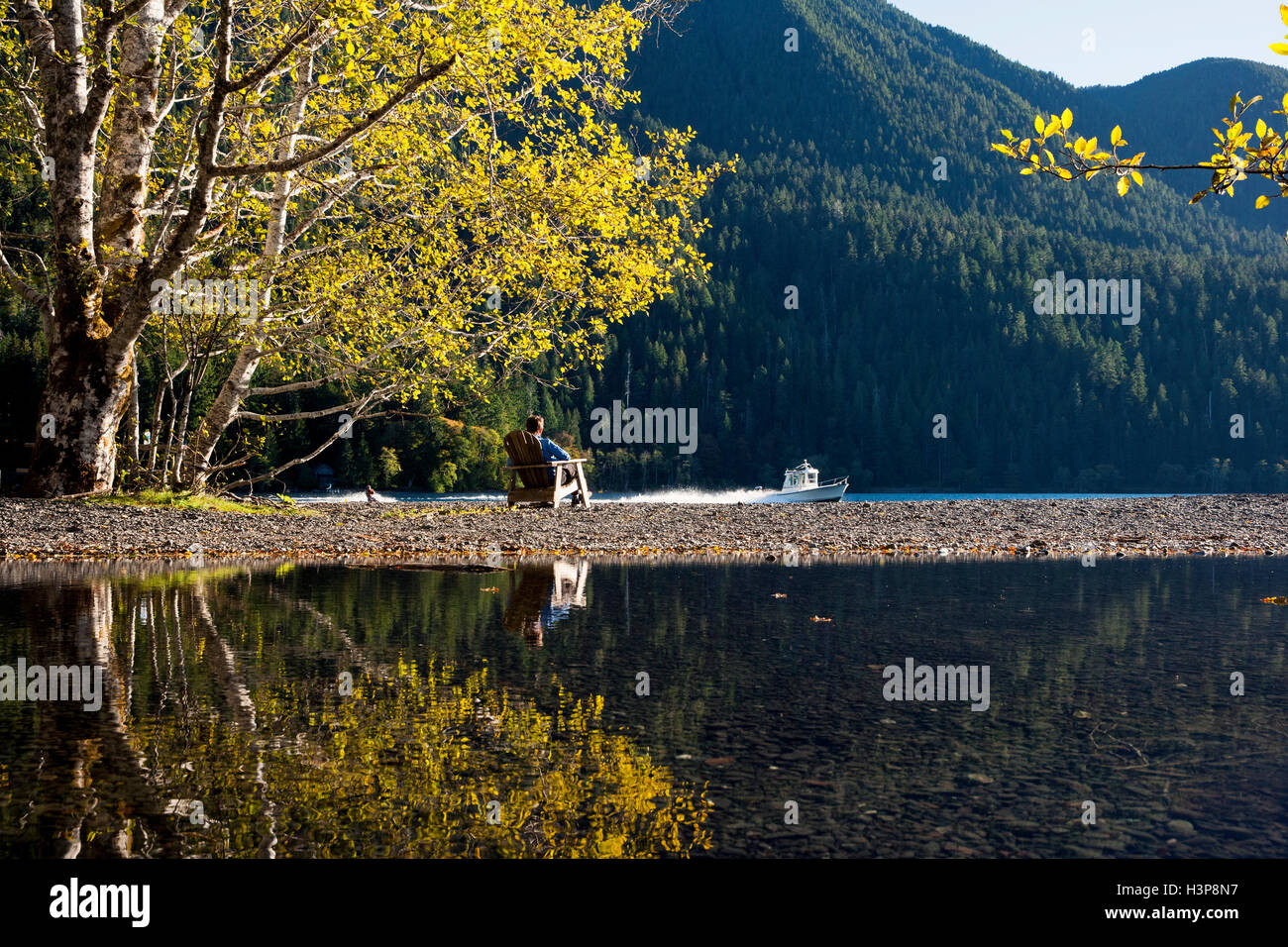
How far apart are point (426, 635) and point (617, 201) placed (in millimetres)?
12295

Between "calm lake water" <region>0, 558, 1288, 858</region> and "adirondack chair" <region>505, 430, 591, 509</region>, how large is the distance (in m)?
9.53

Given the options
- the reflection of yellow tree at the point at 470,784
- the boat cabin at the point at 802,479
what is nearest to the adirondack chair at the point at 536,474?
the reflection of yellow tree at the point at 470,784

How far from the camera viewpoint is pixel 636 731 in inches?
170

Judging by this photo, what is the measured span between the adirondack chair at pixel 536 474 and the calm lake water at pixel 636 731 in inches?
375

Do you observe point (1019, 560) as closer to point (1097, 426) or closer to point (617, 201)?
point (617, 201)

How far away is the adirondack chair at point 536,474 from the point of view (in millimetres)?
17859

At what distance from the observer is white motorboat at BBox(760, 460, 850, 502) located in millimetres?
58656

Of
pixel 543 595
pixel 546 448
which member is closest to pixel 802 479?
pixel 546 448

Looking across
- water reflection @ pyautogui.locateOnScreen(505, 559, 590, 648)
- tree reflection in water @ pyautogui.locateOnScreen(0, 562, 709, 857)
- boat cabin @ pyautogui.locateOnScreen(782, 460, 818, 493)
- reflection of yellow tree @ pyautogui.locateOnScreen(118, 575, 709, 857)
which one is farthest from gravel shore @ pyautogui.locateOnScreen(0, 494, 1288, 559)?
boat cabin @ pyautogui.locateOnScreen(782, 460, 818, 493)

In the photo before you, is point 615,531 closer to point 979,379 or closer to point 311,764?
point 311,764

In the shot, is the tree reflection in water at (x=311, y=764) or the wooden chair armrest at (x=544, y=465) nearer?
the tree reflection in water at (x=311, y=764)

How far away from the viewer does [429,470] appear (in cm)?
9025

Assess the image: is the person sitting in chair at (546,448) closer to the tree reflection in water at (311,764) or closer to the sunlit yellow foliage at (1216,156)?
the tree reflection in water at (311,764)
